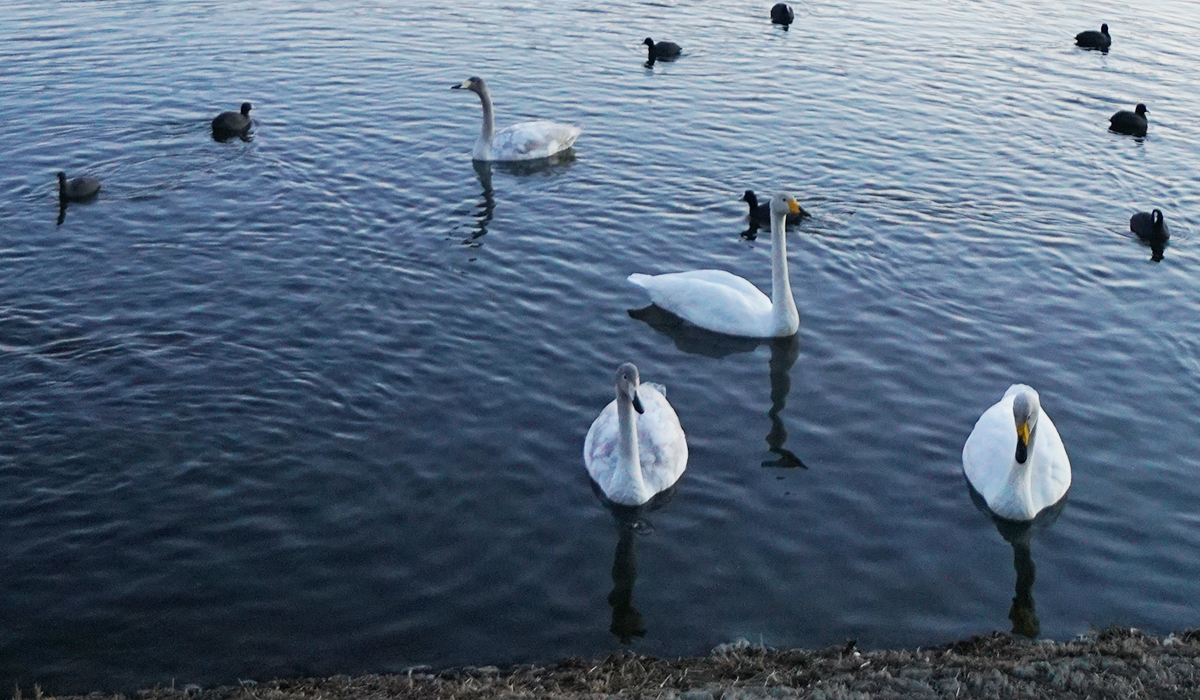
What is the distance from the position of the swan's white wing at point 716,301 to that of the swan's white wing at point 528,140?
631 centimetres

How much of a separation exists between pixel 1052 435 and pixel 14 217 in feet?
45.4

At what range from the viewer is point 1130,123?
23156mm

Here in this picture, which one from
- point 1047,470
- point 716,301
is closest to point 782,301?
point 716,301

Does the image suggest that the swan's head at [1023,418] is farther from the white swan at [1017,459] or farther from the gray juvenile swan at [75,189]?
the gray juvenile swan at [75,189]

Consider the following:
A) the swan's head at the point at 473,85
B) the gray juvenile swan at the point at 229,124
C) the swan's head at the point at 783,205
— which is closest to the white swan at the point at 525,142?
the swan's head at the point at 473,85

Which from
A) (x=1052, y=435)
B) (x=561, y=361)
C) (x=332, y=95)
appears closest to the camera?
(x=1052, y=435)

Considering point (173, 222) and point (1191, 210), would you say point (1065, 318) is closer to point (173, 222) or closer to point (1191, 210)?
point (1191, 210)

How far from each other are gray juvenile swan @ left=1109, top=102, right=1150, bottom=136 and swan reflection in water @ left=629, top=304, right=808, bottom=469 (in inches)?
432

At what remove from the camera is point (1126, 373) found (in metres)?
14.7

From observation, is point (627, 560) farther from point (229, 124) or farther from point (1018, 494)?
point (229, 124)

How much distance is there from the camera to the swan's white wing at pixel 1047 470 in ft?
38.8

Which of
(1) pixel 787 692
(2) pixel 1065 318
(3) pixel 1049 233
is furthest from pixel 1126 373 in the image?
(1) pixel 787 692

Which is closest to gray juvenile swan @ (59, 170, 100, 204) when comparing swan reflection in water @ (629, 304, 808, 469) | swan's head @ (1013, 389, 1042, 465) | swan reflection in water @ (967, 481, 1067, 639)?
swan reflection in water @ (629, 304, 808, 469)

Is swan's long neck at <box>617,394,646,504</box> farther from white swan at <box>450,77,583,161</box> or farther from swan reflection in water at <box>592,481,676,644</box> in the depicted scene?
white swan at <box>450,77,583,161</box>
